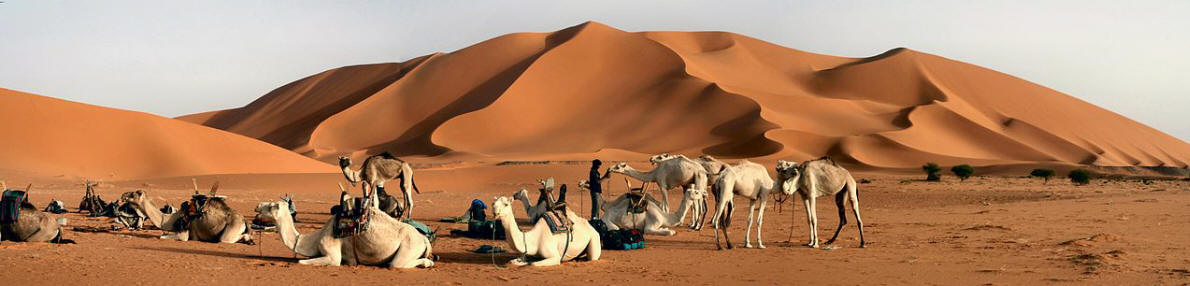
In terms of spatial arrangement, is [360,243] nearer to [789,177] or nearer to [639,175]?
[789,177]

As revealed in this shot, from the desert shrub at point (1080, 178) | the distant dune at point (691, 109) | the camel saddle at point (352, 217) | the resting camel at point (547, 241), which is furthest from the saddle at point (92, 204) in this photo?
the distant dune at point (691, 109)

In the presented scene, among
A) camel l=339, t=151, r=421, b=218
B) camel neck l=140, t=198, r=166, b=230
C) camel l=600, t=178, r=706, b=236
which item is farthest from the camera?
camel l=339, t=151, r=421, b=218

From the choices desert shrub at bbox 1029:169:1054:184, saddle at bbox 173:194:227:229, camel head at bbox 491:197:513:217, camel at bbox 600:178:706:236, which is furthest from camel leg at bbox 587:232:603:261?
desert shrub at bbox 1029:169:1054:184

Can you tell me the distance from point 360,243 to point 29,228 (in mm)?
4343

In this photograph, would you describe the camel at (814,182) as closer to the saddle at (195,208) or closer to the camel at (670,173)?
the camel at (670,173)

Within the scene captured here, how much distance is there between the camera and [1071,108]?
301 ft

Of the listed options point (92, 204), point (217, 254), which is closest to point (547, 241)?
point (217, 254)

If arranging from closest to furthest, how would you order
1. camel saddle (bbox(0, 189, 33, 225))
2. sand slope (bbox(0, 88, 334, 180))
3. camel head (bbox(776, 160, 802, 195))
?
camel saddle (bbox(0, 189, 33, 225)) → camel head (bbox(776, 160, 802, 195)) → sand slope (bbox(0, 88, 334, 180))

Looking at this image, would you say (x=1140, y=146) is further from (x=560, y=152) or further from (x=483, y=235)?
(x=483, y=235)

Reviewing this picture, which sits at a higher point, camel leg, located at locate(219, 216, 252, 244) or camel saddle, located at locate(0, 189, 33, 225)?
camel saddle, located at locate(0, 189, 33, 225)

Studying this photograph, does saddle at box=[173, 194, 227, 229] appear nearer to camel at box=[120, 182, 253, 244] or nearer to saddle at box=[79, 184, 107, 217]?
camel at box=[120, 182, 253, 244]

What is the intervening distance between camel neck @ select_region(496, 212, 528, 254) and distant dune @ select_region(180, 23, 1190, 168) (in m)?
49.5

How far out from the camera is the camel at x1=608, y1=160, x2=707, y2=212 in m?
17.0

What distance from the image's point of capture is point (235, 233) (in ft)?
41.7
